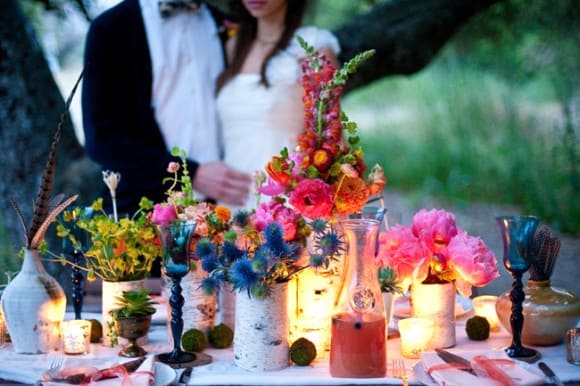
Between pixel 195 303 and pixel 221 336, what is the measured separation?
74 mm

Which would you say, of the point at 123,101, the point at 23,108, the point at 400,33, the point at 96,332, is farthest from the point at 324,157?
the point at 400,33

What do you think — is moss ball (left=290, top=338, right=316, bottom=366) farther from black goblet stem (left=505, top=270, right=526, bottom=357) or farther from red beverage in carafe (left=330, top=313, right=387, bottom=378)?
black goblet stem (left=505, top=270, right=526, bottom=357)

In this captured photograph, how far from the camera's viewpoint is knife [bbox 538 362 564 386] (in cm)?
116

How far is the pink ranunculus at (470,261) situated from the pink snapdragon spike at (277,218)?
0.93 feet

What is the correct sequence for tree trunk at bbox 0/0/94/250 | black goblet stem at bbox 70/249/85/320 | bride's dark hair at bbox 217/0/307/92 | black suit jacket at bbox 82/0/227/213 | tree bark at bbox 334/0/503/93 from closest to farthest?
black goblet stem at bbox 70/249/85/320 < black suit jacket at bbox 82/0/227/213 < bride's dark hair at bbox 217/0/307/92 < tree trunk at bbox 0/0/94/250 < tree bark at bbox 334/0/503/93

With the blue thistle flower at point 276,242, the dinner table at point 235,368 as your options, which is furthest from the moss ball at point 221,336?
the blue thistle flower at point 276,242

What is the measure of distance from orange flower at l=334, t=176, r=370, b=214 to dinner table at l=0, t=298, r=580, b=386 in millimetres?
261

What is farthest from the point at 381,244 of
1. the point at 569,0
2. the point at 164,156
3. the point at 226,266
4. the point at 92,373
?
the point at 569,0

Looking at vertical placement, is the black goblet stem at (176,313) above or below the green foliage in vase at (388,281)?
below

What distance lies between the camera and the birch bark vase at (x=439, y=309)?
1.36 meters

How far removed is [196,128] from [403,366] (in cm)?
124

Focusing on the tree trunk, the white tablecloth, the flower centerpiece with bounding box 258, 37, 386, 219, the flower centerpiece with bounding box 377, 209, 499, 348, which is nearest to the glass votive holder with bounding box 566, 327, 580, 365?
the white tablecloth

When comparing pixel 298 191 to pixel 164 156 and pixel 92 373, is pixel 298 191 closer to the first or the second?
pixel 92 373

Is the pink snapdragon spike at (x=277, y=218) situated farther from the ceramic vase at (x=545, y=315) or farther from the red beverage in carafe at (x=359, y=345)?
the ceramic vase at (x=545, y=315)
